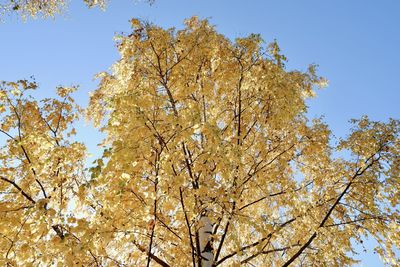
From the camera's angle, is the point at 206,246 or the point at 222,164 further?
the point at 206,246

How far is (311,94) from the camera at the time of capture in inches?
288

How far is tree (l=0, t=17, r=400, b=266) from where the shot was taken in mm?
3094

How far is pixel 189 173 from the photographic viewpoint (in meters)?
3.89

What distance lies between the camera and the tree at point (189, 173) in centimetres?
309

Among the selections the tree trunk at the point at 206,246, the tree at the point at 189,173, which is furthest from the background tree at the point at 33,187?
the tree trunk at the point at 206,246

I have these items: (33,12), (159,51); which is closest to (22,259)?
(159,51)

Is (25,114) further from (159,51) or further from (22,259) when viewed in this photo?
(159,51)

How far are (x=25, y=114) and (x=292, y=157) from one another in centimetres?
375

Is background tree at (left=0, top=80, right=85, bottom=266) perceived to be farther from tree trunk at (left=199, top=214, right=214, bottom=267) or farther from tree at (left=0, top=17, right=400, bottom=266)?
tree trunk at (left=199, top=214, right=214, bottom=267)

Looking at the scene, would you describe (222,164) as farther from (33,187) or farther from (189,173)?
(33,187)

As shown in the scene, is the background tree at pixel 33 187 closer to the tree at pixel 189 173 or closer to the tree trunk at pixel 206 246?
the tree at pixel 189 173

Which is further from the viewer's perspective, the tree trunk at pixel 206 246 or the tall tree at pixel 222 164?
the tree trunk at pixel 206 246

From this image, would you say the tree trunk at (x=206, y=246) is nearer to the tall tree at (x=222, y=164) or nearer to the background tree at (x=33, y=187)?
the tall tree at (x=222, y=164)

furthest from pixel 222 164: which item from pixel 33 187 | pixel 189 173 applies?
pixel 33 187
